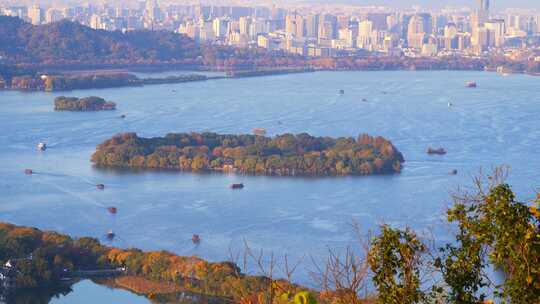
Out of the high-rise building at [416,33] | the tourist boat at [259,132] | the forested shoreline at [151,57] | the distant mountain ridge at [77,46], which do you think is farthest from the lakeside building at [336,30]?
the tourist boat at [259,132]

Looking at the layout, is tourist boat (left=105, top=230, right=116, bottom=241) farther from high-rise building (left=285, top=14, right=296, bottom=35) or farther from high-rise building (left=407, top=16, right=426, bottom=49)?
high-rise building (left=285, top=14, right=296, bottom=35)

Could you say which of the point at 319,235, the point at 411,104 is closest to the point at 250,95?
the point at 411,104

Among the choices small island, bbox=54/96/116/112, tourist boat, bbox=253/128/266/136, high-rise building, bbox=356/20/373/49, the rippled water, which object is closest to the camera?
the rippled water

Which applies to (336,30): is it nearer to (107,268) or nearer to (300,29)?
(300,29)

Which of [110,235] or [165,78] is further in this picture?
[165,78]

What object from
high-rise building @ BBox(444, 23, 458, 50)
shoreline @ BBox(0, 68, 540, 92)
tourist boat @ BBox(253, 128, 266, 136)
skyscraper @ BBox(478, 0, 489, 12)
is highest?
skyscraper @ BBox(478, 0, 489, 12)

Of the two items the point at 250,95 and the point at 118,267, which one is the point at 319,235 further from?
the point at 250,95

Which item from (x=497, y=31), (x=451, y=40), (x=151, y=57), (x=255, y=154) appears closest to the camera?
(x=255, y=154)

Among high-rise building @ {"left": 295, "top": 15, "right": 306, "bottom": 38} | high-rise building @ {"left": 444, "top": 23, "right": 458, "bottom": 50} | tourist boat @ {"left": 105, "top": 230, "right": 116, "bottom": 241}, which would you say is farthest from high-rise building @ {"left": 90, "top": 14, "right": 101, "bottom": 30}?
tourist boat @ {"left": 105, "top": 230, "right": 116, "bottom": 241}

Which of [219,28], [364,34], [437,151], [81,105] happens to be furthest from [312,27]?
[437,151]
